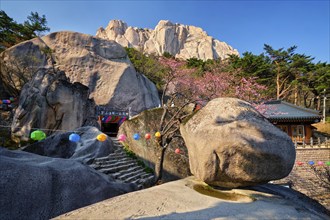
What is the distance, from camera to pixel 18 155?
5.75 meters

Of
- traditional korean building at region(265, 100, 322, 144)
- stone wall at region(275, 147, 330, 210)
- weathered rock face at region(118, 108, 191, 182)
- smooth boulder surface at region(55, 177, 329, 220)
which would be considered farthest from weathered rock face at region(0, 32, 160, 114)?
smooth boulder surface at region(55, 177, 329, 220)

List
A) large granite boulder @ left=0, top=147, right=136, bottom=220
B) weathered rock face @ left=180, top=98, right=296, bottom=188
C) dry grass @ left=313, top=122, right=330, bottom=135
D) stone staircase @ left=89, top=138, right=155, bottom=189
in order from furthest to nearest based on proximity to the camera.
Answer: dry grass @ left=313, top=122, right=330, bottom=135
stone staircase @ left=89, top=138, right=155, bottom=189
weathered rock face @ left=180, top=98, right=296, bottom=188
large granite boulder @ left=0, top=147, right=136, bottom=220

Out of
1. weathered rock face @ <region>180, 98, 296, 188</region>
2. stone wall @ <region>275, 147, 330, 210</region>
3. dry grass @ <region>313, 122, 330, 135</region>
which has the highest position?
dry grass @ <region>313, 122, 330, 135</region>

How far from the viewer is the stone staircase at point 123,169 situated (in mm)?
9361

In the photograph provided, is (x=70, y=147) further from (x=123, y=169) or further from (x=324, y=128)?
(x=324, y=128)

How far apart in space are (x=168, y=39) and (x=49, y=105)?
70.8m

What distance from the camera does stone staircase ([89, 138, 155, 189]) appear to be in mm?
9361

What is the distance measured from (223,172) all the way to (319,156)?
21667mm

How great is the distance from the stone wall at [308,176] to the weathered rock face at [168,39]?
61.0 meters

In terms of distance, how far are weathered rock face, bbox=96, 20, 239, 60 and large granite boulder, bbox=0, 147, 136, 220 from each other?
73959mm

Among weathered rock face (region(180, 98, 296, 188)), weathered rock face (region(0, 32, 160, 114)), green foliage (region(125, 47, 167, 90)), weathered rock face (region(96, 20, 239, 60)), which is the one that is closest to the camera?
weathered rock face (region(180, 98, 296, 188))

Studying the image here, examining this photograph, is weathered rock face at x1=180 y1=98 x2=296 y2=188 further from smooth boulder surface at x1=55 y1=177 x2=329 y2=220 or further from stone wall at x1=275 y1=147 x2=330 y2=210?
stone wall at x1=275 y1=147 x2=330 y2=210

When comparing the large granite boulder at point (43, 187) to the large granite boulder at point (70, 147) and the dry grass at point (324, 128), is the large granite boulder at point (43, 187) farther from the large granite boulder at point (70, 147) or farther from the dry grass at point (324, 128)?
the dry grass at point (324, 128)

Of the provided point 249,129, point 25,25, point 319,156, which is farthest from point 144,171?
point 25,25
